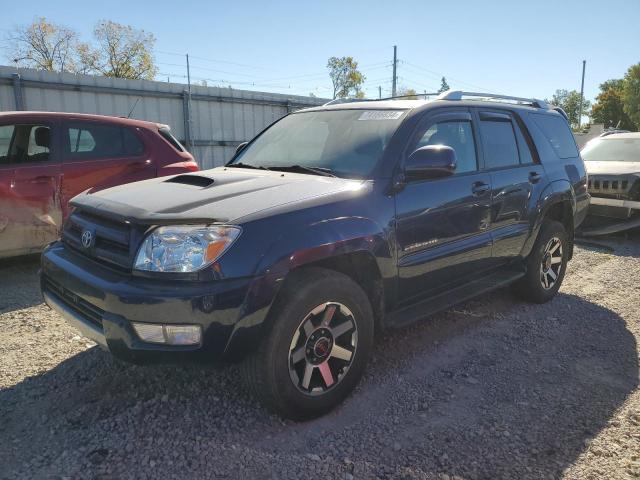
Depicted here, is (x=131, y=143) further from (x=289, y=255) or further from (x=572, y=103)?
(x=572, y=103)

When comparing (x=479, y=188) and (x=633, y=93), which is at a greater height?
(x=633, y=93)

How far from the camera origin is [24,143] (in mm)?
5215

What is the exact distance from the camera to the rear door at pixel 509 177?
157 inches

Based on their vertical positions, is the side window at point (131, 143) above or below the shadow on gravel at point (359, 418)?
above

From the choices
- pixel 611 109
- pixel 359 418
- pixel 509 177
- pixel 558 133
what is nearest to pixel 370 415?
pixel 359 418

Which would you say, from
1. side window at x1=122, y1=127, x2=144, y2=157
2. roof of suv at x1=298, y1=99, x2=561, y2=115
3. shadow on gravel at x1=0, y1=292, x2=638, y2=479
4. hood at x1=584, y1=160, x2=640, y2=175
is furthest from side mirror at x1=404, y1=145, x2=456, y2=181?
hood at x1=584, y1=160, x2=640, y2=175

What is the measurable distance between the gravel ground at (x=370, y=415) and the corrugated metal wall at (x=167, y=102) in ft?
25.3

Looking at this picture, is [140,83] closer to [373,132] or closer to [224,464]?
[373,132]

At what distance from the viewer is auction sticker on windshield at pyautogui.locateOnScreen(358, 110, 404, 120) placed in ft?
11.2

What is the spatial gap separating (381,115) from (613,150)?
7370mm

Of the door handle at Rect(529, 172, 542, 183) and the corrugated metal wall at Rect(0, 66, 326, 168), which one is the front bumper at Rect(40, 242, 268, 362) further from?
the corrugated metal wall at Rect(0, 66, 326, 168)

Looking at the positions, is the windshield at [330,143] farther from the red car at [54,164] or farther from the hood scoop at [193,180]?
the red car at [54,164]

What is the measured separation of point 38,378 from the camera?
3188 mm

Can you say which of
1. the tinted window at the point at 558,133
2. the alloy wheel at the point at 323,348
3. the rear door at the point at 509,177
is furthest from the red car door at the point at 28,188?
the tinted window at the point at 558,133
